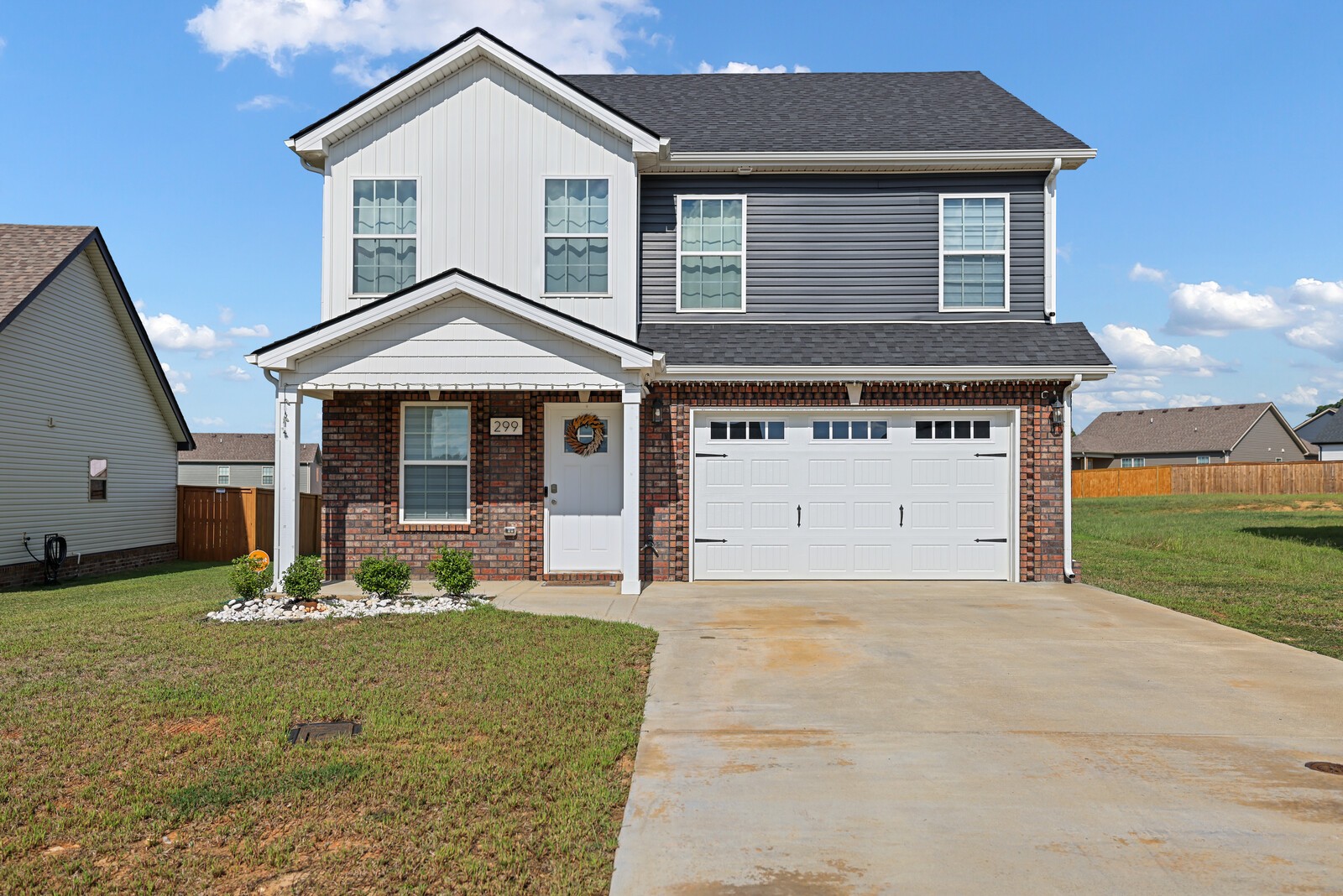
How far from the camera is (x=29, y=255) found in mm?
16016

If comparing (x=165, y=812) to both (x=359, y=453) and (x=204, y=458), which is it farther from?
(x=204, y=458)

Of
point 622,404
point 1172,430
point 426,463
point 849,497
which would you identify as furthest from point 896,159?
point 1172,430

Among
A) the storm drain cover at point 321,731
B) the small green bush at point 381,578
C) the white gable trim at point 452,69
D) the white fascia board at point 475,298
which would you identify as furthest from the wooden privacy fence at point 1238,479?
the storm drain cover at point 321,731

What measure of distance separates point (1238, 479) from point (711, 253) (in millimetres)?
36412

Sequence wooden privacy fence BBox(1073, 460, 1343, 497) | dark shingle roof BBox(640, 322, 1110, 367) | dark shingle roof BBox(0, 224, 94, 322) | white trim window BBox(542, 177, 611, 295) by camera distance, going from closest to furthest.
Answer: dark shingle roof BBox(640, 322, 1110, 367) → white trim window BBox(542, 177, 611, 295) → dark shingle roof BBox(0, 224, 94, 322) → wooden privacy fence BBox(1073, 460, 1343, 497)

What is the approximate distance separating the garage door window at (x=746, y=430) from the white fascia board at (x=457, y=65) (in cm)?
376

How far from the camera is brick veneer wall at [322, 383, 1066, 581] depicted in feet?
40.4

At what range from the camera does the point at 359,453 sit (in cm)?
1232

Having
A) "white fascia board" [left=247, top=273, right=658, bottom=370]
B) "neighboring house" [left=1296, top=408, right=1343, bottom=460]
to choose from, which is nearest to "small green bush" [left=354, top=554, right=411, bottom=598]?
"white fascia board" [left=247, top=273, right=658, bottom=370]

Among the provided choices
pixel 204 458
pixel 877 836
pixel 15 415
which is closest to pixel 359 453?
pixel 15 415

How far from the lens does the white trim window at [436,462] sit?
12367 mm

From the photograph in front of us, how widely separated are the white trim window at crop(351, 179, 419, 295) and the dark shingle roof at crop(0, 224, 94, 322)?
21.0 ft

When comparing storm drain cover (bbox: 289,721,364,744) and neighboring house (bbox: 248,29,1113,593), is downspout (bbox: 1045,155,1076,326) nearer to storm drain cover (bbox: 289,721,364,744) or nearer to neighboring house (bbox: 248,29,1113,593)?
neighboring house (bbox: 248,29,1113,593)

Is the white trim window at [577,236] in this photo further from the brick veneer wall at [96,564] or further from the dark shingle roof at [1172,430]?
the dark shingle roof at [1172,430]
